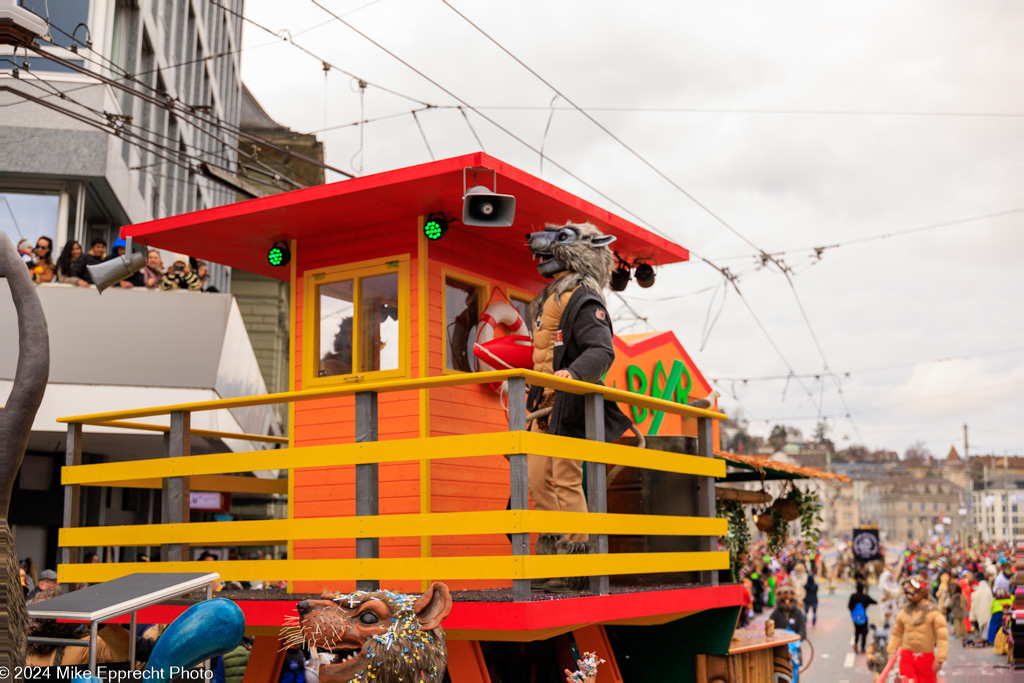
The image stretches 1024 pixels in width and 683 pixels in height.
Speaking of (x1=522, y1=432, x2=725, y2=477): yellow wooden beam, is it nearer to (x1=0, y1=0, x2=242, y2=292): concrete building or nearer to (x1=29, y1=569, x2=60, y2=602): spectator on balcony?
(x1=29, y1=569, x2=60, y2=602): spectator on balcony

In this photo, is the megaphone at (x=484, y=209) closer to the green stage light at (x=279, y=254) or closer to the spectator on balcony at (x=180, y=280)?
the green stage light at (x=279, y=254)

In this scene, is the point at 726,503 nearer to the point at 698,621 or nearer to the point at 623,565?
the point at 698,621

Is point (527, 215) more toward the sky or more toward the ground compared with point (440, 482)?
more toward the sky

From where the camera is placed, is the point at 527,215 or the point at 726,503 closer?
the point at 527,215

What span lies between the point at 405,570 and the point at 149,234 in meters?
3.96

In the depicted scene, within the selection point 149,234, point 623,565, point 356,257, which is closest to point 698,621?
point 623,565

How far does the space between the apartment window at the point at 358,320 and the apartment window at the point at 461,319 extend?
1.18 ft

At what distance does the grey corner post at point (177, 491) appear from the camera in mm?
6895

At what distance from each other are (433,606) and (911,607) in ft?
34.0

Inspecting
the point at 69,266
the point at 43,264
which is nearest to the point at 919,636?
the point at 69,266

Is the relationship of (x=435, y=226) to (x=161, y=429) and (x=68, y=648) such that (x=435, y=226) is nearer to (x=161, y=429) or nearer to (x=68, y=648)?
(x=161, y=429)

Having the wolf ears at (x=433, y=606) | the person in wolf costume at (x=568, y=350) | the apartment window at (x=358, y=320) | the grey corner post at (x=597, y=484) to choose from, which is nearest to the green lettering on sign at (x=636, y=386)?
the apartment window at (x=358, y=320)

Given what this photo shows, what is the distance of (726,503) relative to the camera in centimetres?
1145

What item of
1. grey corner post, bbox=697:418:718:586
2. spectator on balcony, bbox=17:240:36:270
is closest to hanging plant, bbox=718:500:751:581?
grey corner post, bbox=697:418:718:586
